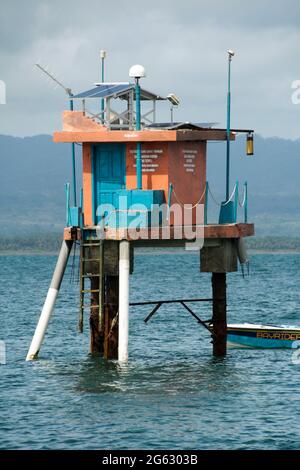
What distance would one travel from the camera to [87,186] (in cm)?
5472

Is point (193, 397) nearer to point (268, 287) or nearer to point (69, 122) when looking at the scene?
point (69, 122)

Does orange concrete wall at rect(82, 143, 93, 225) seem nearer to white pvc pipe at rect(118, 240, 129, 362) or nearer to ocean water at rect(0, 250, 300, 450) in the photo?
white pvc pipe at rect(118, 240, 129, 362)

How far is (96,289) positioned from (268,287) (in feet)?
219

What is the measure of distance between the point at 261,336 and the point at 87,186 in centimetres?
1276

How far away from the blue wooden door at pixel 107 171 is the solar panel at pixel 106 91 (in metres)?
1.90

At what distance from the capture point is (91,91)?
54156 mm

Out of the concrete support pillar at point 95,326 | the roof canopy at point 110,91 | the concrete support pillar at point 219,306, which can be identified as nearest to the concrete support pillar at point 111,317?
the concrete support pillar at point 95,326

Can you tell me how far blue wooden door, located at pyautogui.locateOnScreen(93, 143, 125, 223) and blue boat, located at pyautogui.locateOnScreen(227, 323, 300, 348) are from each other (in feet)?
37.8

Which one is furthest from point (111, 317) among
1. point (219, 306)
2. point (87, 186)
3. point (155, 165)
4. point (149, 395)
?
point (155, 165)

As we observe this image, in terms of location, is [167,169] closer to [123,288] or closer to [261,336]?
[123,288]

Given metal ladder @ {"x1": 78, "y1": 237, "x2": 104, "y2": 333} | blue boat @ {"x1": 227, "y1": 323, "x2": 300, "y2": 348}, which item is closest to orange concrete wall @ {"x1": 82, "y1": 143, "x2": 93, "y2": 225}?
metal ladder @ {"x1": 78, "y1": 237, "x2": 104, "y2": 333}

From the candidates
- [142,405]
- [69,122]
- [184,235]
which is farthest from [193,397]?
[69,122]
